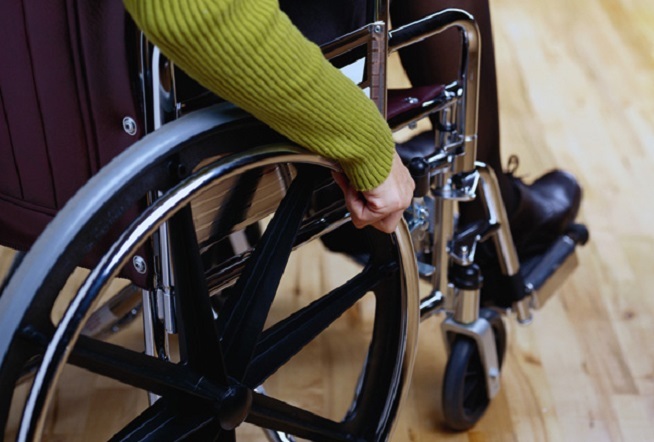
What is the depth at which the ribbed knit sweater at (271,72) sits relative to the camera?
28.8 inches

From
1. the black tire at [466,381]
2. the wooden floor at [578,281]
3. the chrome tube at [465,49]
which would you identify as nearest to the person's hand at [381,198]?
the chrome tube at [465,49]

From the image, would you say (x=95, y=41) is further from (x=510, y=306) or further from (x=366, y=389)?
(x=510, y=306)

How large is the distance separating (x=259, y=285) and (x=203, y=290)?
0.27 feet

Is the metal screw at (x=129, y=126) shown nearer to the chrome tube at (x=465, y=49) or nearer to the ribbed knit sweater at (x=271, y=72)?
the ribbed knit sweater at (x=271, y=72)

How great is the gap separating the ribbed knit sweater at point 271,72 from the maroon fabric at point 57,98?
10cm

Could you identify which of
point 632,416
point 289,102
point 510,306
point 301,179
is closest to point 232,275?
point 301,179

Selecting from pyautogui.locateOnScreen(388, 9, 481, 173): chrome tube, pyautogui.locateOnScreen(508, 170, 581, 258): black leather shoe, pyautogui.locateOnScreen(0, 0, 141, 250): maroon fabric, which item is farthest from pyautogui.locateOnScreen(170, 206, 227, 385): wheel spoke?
pyautogui.locateOnScreen(508, 170, 581, 258): black leather shoe

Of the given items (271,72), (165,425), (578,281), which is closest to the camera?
(271,72)

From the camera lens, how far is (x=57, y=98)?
0.90 metres

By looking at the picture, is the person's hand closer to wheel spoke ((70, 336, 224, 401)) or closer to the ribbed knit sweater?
the ribbed knit sweater

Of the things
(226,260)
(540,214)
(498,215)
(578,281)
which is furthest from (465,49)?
(578,281)

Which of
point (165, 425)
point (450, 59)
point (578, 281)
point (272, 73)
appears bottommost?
point (578, 281)

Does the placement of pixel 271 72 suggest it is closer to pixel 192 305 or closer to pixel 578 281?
pixel 192 305

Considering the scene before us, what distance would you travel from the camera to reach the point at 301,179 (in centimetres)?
96
